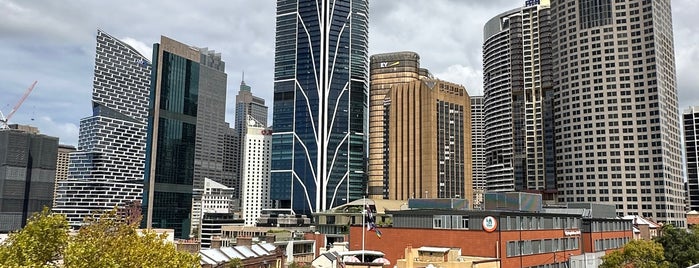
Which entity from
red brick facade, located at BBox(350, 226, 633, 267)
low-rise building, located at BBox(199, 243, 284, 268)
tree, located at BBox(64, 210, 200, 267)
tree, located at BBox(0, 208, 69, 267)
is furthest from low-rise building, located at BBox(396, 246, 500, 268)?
tree, located at BBox(0, 208, 69, 267)

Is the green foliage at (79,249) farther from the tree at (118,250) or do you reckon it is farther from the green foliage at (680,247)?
the green foliage at (680,247)

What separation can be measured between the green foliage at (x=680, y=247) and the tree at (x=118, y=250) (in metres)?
96.3

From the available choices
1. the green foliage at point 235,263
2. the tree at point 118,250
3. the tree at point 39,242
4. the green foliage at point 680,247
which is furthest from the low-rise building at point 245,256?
the green foliage at point 680,247

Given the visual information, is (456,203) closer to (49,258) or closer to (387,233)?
A: (387,233)

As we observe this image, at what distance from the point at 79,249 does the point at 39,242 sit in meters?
7.08

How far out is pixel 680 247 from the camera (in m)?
110

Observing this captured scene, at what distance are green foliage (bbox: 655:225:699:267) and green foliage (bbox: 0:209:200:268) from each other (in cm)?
9684

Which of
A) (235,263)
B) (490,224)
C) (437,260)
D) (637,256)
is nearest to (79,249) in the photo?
(235,263)

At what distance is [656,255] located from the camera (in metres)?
94.5

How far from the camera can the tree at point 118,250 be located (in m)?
37.5

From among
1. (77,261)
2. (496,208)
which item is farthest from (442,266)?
(77,261)

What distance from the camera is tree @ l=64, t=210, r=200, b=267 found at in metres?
37.5

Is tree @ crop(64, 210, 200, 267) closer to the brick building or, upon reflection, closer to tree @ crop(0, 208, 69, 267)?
tree @ crop(0, 208, 69, 267)

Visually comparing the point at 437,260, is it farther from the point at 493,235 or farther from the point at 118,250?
the point at 118,250
